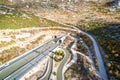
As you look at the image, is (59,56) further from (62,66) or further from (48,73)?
(48,73)

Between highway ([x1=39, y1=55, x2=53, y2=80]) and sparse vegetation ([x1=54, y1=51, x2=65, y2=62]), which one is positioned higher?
sparse vegetation ([x1=54, y1=51, x2=65, y2=62])

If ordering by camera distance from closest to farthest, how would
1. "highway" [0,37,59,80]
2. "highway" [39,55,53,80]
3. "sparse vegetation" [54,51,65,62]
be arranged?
1. "highway" [0,37,59,80]
2. "highway" [39,55,53,80]
3. "sparse vegetation" [54,51,65,62]

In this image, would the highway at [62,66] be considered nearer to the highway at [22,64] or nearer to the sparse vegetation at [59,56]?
the sparse vegetation at [59,56]

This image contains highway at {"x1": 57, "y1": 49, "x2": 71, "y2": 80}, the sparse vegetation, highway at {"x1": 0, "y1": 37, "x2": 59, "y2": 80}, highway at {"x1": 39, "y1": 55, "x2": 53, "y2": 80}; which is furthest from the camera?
the sparse vegetation

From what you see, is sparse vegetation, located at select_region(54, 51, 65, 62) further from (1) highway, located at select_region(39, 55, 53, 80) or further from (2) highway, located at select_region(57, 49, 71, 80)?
(1) highway, located at select_region(39, 55, 53, 80)

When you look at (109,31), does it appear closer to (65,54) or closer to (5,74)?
(65,54)

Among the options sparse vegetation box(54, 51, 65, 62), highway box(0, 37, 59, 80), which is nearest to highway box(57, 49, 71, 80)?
sparse vegetation box(54, 51, 65, 62)

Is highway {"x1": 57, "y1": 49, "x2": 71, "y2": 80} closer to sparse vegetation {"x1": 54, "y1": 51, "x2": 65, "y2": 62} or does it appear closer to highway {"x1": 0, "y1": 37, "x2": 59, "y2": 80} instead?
sparse vegetation {"x1": 54, "y1": 51, "x2": 65, "y2": 62}

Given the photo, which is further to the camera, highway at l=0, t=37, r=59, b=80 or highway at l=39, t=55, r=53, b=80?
highway at l=39, t=55, r=53, b=80

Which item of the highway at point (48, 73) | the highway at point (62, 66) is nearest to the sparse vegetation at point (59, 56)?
the highway at point (62, 66)

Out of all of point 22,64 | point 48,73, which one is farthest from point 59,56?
point 22,64
